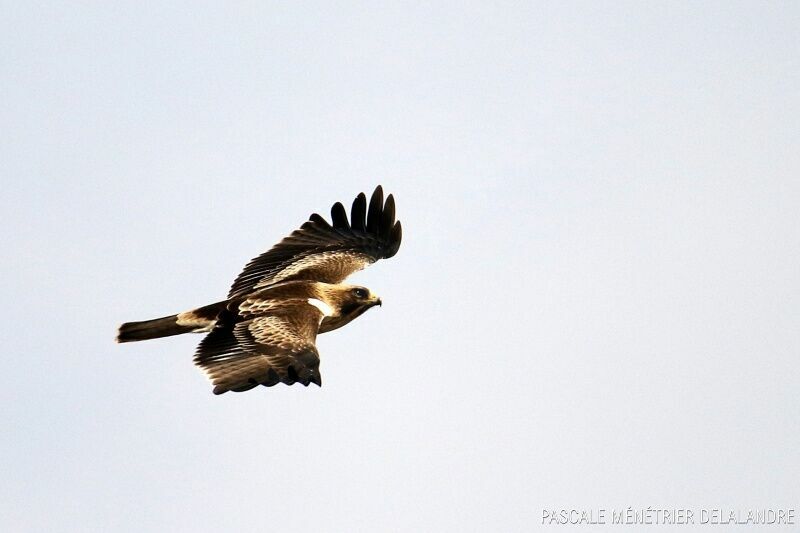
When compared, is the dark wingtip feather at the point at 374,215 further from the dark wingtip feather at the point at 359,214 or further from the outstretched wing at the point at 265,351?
the outstretched wing at the point at 265,351

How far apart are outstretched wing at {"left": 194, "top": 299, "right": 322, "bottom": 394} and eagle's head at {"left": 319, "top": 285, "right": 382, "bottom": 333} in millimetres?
891

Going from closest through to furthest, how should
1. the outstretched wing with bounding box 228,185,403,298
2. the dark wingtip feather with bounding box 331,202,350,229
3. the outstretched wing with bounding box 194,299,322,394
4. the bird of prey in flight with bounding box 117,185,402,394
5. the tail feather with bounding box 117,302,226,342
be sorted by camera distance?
1. the outstretched wing with bounding box 194,299,322,394
2. the bird of prey in flight with bounding box 117,185,402,394
3. the tail feather with bounding box 117,302,226,342
4. the outstretched wing with bounding box 228,185,403,298
5. the dark wingtip feather with bounding box 331,202,350,229

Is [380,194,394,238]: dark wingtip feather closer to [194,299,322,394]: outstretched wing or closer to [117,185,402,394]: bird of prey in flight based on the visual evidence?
[117,185,402,394]: bird of prey in flight

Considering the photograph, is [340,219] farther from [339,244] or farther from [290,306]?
[290,306]

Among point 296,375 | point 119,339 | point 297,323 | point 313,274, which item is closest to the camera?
point 296,375

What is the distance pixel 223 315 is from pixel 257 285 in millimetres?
1411

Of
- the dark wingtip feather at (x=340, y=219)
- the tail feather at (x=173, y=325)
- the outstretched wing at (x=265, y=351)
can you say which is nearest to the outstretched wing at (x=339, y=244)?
the dark wingtip feather at (x=340, y=219)

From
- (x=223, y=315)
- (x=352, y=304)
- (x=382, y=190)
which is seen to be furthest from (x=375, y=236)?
(x=223, y=315)

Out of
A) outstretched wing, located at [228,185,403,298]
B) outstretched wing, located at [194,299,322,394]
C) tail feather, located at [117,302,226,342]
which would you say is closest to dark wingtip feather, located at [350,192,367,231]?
outstretched wing, located at [228,185,403,298]

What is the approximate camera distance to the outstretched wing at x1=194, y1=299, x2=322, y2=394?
16.0 meters

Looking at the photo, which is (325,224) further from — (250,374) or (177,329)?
(250,374)

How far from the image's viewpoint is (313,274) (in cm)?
1972

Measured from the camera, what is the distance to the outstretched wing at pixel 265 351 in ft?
52.6

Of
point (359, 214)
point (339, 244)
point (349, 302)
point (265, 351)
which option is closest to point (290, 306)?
point (349, 302)
